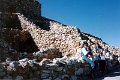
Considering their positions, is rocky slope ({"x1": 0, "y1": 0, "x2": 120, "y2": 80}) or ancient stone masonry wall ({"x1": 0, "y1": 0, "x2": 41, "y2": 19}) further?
ancient stone masonry wall ({"x1": 0, "y1": 0, "x2": 41, "y2": 19})

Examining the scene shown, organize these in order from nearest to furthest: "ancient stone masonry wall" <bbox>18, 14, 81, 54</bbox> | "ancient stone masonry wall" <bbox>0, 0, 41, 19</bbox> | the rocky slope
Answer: the rocky slope, "ancient stone masonry wall" <bbox>18, 14, 81, 54</bbox>, "ancient stone masonry wall" <bbox>0, 0, 41, 19</bbox>

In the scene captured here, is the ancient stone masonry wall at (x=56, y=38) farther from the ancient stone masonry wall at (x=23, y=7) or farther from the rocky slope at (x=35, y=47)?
the ancient stone masonry wall at (x=23, y=7)

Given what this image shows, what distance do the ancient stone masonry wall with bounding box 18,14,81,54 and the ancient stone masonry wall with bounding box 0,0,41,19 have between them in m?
5.76

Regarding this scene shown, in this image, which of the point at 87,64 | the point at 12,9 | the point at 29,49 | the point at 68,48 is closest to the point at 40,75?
the point at 87,64

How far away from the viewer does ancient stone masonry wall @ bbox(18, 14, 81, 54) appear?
28.0 meters

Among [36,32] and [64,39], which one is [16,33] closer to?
[36,32]

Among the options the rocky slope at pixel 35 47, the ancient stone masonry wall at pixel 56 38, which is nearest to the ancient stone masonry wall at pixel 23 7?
the rocky slope at pixel 35 47

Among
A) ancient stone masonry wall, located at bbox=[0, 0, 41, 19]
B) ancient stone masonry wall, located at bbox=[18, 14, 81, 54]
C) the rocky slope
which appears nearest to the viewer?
the rocky slope

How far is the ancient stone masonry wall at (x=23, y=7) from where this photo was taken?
4344 cm

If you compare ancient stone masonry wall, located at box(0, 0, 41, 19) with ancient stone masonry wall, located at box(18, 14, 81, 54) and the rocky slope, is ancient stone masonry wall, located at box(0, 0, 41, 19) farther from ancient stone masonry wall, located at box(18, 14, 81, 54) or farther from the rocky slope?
ancient stone masonry wall, located at box(18, 14, 81, 54)

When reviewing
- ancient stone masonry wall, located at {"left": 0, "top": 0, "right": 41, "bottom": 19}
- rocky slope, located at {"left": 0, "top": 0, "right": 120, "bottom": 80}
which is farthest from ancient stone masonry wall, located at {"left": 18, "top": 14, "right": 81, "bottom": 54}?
ancient stone masonry wall, located at {"left": 0, "top": 0, "right": 41, "bottom": 19}

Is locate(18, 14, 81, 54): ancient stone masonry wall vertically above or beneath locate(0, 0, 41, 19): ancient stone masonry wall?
beneath

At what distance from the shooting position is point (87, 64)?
1681cm

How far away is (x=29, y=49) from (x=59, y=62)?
59.5ft
